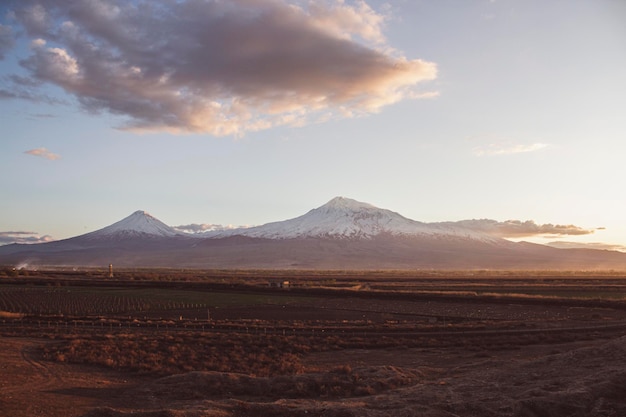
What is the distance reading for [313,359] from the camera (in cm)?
2425

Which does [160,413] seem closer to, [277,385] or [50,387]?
[277,385]

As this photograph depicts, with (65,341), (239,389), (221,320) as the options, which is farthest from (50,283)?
(239,389)

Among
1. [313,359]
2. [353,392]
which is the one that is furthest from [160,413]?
[313,359]

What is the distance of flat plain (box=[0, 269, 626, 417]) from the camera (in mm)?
13758

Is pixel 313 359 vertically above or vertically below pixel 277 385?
below

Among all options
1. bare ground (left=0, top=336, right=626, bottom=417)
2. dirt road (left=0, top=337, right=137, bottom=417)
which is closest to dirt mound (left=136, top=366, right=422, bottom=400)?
bare ground (left=0, top=336, right=626, bottom=417)

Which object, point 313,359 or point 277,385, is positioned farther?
point 313,359

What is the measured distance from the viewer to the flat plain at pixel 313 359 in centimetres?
1376

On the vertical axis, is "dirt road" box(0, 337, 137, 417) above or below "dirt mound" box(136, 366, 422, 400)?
below

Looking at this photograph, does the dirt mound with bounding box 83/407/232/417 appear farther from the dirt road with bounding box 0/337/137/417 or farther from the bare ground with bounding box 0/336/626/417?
the dirt road with bounding box 0/337/137/417

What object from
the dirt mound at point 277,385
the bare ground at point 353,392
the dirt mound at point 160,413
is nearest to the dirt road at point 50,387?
the bare ground at point 353,392

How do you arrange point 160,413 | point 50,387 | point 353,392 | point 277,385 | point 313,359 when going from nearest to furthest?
1. point 160,413
2. point 353,392
3. point 277,385
4. point 50,387
5. point 313,359

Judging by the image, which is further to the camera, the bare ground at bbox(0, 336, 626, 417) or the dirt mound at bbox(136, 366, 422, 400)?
the dirt mound at bbox(136, 366, 422, 400)

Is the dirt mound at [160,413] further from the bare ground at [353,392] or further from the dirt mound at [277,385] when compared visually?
the dirt mound at [277,385]
